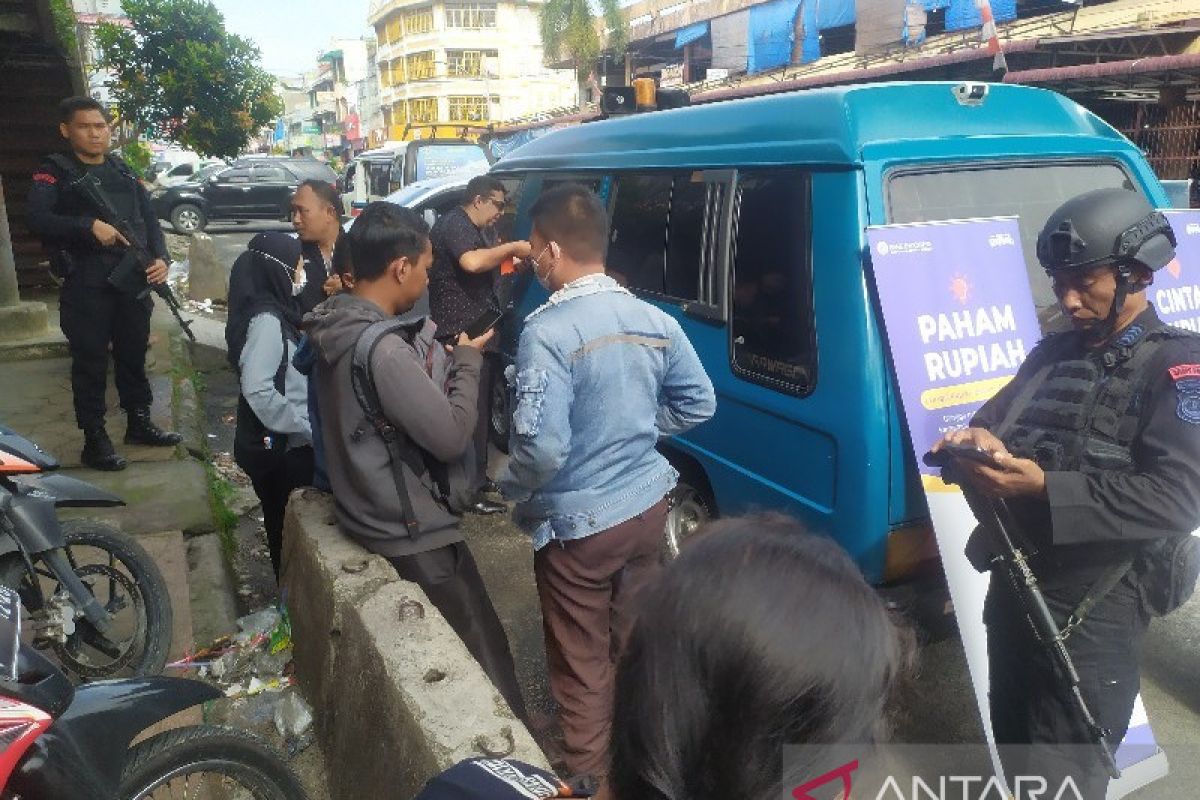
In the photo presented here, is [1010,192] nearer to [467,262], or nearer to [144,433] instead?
[467,262]

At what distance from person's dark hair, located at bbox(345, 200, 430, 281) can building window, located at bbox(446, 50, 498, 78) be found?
205ft

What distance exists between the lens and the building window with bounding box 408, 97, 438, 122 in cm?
6075

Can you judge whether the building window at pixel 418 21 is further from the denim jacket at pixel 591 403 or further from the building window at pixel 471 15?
the denim jacket at pixel 591 403

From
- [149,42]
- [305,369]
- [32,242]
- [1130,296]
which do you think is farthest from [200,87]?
[1130,296]

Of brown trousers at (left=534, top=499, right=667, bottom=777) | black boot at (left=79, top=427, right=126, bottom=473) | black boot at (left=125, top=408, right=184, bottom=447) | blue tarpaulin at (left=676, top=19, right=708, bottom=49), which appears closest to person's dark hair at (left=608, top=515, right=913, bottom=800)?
brown trousers at (left=534, top=499, right=667, bottom=777)

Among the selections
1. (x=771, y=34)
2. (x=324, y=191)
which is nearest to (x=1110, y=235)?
(x=324, y=191)

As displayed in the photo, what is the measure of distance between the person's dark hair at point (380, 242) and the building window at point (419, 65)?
63774 mm

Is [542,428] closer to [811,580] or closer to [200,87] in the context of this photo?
[811,580]

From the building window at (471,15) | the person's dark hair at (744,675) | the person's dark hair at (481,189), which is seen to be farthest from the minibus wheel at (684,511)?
the building window at (471,15)

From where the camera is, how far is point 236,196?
20.4 m

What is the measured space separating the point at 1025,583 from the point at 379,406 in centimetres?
164

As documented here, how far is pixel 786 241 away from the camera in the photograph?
285 cm

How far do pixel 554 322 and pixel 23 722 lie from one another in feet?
4.88

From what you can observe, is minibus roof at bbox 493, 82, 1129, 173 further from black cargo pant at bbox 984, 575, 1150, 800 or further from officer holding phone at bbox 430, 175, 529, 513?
black cargo pant at bbox 984, 575, 1150, 800
